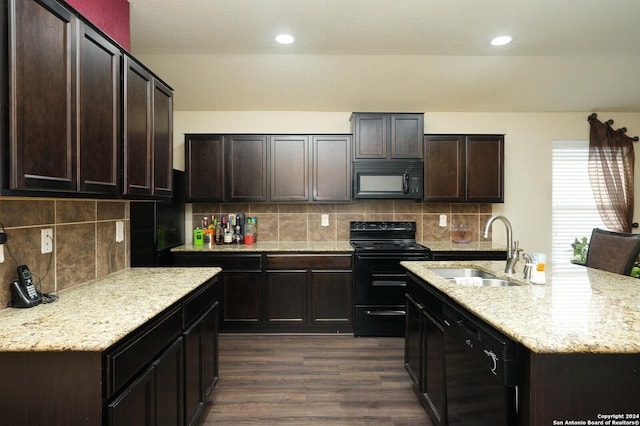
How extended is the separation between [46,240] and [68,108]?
747 mm

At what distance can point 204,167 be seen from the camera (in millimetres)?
3943

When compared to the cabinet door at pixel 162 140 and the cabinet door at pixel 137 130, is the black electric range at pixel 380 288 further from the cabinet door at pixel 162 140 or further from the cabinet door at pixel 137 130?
the cabinet door at pixel 137 130

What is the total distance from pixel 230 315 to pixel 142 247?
1151mm

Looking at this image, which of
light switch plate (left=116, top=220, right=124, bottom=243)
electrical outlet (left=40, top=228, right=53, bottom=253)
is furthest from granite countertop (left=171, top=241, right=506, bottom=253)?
electrical outlet (left=40, top=228, right=53, bottom=253)

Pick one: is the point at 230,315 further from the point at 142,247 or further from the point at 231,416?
the point at 231,416

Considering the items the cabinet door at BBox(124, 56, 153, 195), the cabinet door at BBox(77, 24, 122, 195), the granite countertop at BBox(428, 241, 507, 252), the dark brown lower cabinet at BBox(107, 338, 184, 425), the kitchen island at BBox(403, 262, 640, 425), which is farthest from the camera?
the granite countertop at BBox(428, 241, 507, 252)

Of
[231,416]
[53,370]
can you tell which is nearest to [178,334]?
[53,370]

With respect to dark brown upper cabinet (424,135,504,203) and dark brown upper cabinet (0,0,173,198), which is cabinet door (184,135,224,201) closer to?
dark brown upper cabinet (0,0,173,198)

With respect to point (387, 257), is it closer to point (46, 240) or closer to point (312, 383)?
point (312, 383)

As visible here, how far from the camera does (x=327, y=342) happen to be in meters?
3.52

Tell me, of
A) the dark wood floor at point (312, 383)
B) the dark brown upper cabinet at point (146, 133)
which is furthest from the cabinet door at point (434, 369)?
the dark brown upper cabinet at point (146, 133)

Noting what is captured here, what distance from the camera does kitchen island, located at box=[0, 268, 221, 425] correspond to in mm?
1163

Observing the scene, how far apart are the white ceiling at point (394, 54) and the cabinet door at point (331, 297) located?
2.00 meters

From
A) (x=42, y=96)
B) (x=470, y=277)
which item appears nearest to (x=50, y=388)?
(x=42, y=96)
